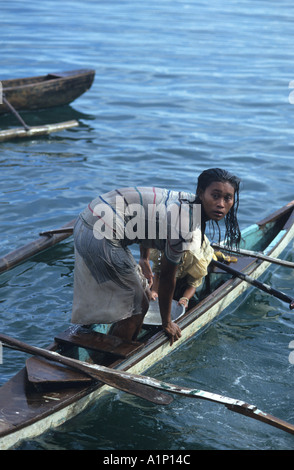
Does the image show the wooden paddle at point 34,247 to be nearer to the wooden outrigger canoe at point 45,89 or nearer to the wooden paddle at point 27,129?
the wooden paddle at point 27,129

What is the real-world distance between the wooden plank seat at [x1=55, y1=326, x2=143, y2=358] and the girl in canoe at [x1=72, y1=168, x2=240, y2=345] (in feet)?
0.66

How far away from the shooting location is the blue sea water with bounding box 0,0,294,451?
5148 mm

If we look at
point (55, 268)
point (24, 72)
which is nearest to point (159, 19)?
point (24, 72)

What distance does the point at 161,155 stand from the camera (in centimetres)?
1127

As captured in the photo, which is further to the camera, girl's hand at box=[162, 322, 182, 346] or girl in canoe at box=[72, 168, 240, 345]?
girl's hand at box=[162, 322, 182, 346]

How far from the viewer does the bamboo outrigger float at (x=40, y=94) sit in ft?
36.8

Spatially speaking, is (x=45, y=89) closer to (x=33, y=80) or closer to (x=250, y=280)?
(x=33, y=80)

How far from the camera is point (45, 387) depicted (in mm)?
4660

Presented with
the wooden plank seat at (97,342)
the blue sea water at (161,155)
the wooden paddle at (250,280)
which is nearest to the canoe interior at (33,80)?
the blue sea water at (161,155)

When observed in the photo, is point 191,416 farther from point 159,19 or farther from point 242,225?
point 159,19

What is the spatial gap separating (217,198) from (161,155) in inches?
264

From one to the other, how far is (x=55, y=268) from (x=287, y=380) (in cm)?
296

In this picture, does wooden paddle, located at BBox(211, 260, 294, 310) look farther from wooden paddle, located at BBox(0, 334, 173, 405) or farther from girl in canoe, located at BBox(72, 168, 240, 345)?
wooden paddle, located at BBox(0, 334, 173, 405)

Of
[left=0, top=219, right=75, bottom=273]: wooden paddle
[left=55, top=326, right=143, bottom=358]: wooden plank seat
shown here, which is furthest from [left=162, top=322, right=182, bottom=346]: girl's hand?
[left=0, top=219, right=75, bottom=273]: wooden paddle
